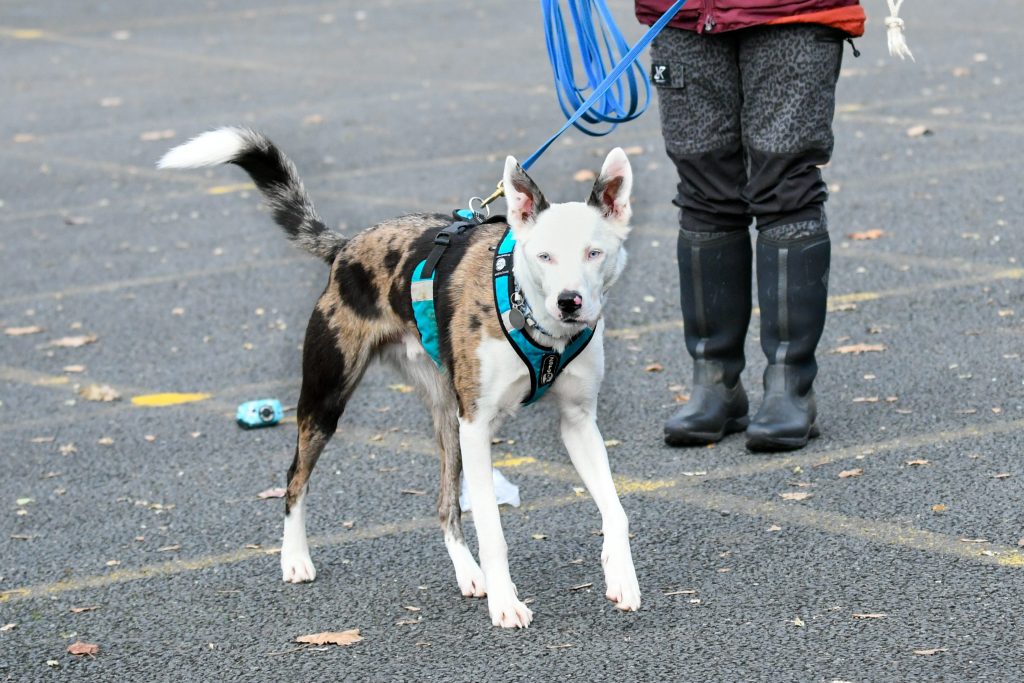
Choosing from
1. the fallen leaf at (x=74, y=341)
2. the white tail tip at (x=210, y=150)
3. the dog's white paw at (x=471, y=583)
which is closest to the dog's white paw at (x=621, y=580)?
the dog's white paw at (x=471, y=583)

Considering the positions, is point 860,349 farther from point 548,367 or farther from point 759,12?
point 548,367

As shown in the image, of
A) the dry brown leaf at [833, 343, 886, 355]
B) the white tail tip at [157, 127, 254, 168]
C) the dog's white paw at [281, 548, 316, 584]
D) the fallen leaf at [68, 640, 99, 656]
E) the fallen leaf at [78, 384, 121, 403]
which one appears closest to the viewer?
the fallen leaf at [68, 640, 99, 656]

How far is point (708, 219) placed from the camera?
5.42 meters

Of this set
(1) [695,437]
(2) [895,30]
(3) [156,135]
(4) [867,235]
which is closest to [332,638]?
(1) [695,437]

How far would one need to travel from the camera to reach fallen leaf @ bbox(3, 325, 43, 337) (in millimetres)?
7465

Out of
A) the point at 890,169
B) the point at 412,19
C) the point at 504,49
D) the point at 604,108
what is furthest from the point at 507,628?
the point at 412,19

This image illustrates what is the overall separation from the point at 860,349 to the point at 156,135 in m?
7.30

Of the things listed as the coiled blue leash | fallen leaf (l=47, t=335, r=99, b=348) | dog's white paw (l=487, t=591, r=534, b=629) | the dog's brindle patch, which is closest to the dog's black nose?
the dog's brindle patch

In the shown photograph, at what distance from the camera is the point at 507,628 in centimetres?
405

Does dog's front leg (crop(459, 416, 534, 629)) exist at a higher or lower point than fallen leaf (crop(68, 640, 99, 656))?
higher

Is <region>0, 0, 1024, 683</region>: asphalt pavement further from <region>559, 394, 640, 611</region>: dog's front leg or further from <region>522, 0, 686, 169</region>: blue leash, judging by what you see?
<region>522, 0, 686, 169</region>: blue leash

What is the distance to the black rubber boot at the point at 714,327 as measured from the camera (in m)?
5.42

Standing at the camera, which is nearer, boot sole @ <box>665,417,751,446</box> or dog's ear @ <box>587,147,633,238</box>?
dog's ear @ <box>587,147,633,238</box>

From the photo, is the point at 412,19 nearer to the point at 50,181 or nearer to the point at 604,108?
the point at 50,181
